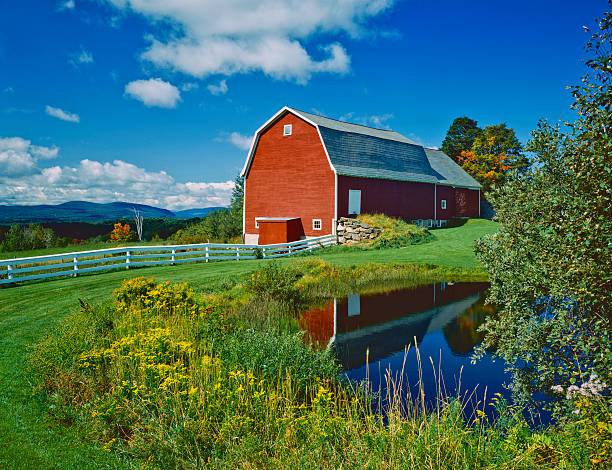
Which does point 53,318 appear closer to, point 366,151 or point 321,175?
point 321,175

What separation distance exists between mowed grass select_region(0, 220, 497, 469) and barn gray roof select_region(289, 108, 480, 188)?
21.1 ft

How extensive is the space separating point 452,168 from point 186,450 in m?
40.9

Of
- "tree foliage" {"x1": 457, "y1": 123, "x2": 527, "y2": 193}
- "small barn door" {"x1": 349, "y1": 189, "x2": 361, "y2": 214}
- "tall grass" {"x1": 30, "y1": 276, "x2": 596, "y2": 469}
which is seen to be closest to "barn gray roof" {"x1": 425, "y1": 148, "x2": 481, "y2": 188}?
"tree foliage" {"x1": 457, "y1": 123, "x2": 527, "y2": 193}

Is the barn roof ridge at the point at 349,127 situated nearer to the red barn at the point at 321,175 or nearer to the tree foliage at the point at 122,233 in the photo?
the red barn at the point at 321,175

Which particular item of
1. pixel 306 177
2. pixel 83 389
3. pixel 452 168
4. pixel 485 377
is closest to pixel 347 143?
pixel 306 177

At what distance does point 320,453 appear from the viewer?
4.17m

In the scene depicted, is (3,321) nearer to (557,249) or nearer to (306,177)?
(557,249)

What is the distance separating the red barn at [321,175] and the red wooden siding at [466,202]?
852 cm

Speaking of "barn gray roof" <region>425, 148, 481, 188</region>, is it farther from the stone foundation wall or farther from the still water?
the still water

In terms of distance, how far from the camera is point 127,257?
16859 millimetres

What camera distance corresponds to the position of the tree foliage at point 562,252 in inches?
179

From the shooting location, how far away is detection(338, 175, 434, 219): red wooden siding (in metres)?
26.1

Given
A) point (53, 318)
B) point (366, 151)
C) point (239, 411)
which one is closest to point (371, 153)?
point (366, 151)

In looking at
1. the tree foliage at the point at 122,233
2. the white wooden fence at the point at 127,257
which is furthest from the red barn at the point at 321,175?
the tree foliage at the point at 122,233
